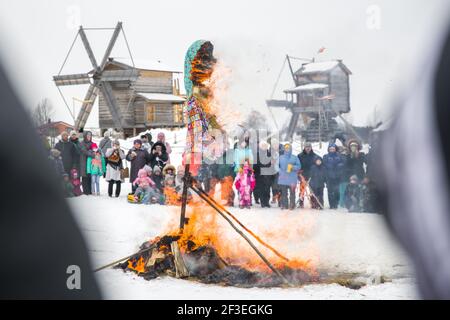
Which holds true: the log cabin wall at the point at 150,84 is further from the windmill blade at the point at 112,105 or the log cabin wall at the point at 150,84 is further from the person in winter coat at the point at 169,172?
the person in winter coat at the point at 169,172

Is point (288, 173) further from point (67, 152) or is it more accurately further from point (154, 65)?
point (67, 152)

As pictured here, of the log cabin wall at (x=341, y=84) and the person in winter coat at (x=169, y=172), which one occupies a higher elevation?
the log cabin wall at (x=341, y=84)

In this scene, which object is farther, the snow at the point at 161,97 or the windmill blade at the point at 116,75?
the snow at the point at 161,97

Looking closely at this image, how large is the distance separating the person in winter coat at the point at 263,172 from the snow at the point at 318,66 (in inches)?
46.6

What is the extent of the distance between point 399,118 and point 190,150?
3084mm

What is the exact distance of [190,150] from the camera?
11.6 ft

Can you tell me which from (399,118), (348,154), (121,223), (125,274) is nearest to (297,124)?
(348,154)

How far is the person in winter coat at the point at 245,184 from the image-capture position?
518 centimetres

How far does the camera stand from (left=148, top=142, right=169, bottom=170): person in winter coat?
5.76 meters

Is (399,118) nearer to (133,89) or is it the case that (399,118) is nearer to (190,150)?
(190,150)

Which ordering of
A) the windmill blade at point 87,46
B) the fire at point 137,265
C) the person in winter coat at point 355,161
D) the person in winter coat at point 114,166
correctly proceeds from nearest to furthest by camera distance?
the fire at point 137,265
the windmill blade at point 87,46
the person in winter coat at point 355,161
the person in winter coat at point 114,166

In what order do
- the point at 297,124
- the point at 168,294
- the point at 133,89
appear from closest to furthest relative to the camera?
the point at 168,294 → the point at 297,124 → the point at 133,89

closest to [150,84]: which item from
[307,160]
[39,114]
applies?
[307,160]

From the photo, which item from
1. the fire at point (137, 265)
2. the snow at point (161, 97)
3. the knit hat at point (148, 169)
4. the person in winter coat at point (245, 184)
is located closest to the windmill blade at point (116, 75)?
the snow at point (161, 97)
